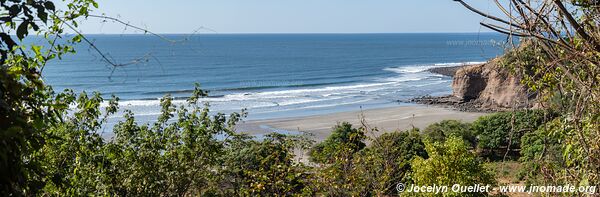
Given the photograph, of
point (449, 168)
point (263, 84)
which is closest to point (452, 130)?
point (449, 168)

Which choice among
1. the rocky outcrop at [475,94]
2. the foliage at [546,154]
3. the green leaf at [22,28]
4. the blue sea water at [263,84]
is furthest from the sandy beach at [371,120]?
the green leaf at [22,28]

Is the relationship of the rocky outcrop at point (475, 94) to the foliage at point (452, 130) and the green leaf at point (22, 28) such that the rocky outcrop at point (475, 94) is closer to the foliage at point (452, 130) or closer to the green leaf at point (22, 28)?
the foliage at point (452, 130)

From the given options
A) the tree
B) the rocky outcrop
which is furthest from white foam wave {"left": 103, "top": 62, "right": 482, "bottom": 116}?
the tree

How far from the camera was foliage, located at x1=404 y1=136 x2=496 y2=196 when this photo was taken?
47.3 feet

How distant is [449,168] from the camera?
48.2 ft

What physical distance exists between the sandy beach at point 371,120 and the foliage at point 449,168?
82.3 ft

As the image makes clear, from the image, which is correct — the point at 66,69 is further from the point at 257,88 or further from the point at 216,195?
the point at 216,195

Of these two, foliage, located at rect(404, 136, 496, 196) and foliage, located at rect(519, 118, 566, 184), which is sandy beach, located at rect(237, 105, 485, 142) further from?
→ foliage, located at rect(519, 118, 566, 184)

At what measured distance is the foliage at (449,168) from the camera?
14.4 metres

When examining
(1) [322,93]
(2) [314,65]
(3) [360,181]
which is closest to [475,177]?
(3) [360,181]

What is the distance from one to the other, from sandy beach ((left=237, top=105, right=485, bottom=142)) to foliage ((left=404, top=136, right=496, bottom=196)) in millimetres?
25080

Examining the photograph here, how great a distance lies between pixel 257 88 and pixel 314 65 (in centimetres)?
3883

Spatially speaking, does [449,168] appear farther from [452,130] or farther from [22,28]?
[452,130]

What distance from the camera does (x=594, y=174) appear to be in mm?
3602
